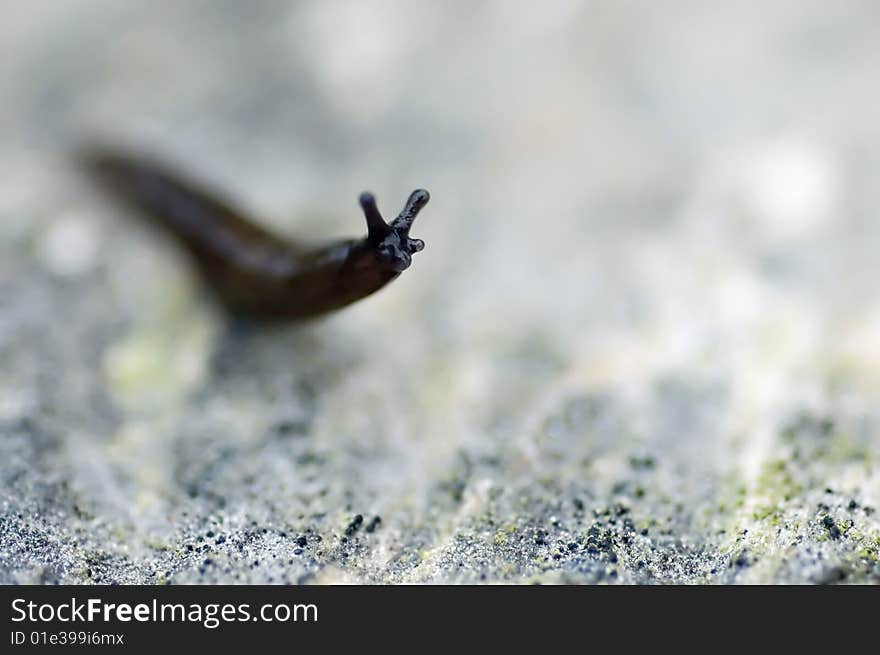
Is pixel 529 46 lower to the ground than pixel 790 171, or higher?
higher

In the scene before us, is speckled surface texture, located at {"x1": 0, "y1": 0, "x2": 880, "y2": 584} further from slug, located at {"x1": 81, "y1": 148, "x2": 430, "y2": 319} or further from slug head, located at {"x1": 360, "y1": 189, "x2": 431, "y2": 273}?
slug head, located at {"x1": 360, "y1": 189, "x2": 431, "y2": 273}

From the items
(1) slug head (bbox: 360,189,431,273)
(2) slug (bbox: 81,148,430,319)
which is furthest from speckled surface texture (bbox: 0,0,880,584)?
(1) slug head (bbox: 360,189,431,273)

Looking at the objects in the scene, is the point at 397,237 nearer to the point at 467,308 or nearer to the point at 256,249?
the point at 467,308

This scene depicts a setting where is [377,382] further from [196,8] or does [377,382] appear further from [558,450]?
[196,8]
